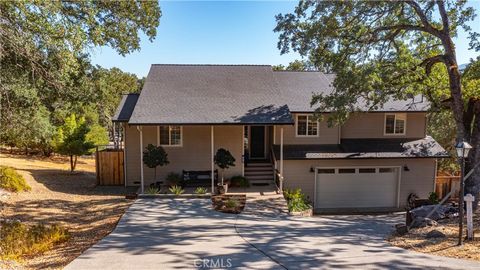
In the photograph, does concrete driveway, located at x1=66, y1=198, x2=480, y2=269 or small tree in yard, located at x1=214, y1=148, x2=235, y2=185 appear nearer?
concrete driveway, located at x1=66, y1=198, x2=480, y2=269

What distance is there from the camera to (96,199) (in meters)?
14.2

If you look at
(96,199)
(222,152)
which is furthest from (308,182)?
(96,199)

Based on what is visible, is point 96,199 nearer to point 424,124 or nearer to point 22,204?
point 22,204

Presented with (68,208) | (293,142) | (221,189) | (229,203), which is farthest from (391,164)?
(68,208)

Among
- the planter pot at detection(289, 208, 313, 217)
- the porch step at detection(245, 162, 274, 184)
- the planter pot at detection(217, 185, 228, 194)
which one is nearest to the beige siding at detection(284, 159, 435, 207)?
the porch step at detection(245, 162, 274, 184)

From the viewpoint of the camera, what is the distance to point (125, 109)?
16484 mm

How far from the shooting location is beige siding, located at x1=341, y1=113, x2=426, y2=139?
17500 mm

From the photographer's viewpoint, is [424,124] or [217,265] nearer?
[217,265]

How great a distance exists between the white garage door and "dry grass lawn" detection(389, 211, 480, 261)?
6.59m

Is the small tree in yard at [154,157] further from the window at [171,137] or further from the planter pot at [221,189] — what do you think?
the planter pot at [221,189]

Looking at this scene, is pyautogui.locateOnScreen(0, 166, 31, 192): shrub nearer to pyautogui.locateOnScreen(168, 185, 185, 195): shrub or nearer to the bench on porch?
pyautogui.locateOnScreen(168, 185, 185, 195): shrub

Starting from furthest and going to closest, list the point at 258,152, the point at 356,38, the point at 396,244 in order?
1. the point at 258,152
2. the point at 356,38
3. the point at 396,244

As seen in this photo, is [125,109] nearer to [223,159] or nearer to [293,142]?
[223,159]

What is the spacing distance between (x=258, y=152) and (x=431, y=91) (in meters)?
8.52
